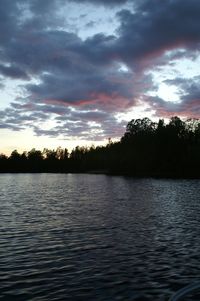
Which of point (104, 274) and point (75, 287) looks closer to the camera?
point (75, 287)

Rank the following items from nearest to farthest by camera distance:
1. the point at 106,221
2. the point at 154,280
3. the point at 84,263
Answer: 1. the point at 154,280
2. the point at 84,263
3. the point at 106,221

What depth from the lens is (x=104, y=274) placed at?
66.2 feet

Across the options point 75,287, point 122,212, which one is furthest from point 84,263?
point 122,212

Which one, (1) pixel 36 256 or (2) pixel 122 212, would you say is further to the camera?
(2) pixel 122 212

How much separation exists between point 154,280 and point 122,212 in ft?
90.5

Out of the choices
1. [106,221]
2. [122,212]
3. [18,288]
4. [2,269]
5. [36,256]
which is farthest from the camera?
[122,212]

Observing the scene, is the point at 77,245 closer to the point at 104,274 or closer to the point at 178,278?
the point at 104,274

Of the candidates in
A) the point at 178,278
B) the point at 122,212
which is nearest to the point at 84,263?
the point at 178,278

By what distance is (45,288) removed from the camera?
59.0 feet

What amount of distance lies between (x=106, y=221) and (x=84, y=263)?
16.6m

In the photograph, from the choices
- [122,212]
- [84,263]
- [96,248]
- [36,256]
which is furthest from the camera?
[122,212]

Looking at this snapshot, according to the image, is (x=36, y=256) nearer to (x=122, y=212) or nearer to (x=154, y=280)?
A: (x=154, y=280)

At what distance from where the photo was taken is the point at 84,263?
22.6m

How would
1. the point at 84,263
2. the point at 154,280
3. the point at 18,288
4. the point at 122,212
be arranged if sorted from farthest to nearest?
the point at 122,212
the point at 84,263
the point at 154,280
the point at 18,288
